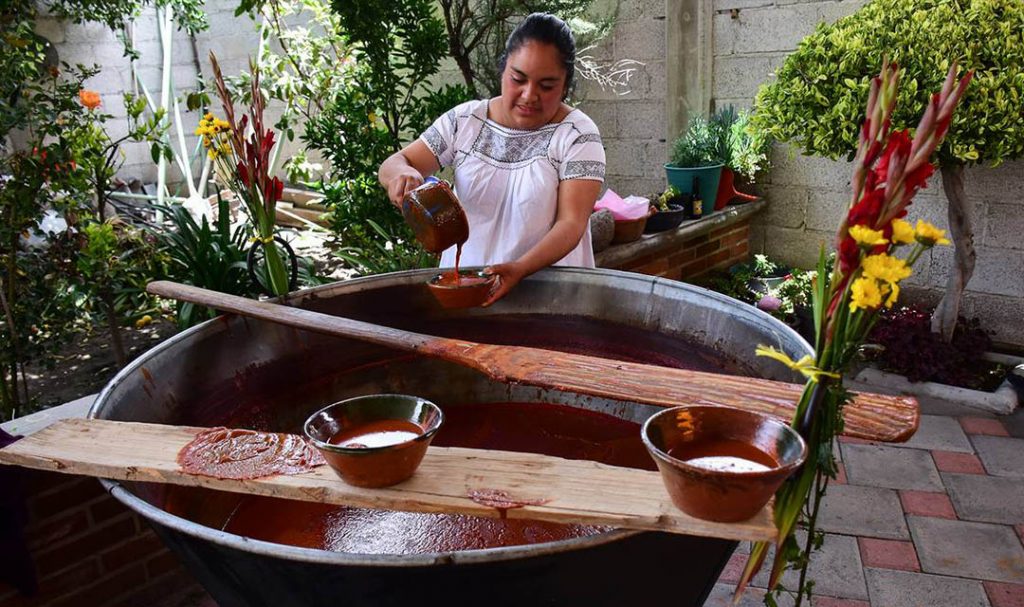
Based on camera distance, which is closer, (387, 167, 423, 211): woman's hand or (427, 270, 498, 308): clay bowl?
(427, 270, 498, 308): clay bowl

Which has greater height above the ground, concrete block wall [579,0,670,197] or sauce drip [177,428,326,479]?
concrete block wall [579,0,670,197]

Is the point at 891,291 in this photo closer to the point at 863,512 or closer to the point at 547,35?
the point at 547,35

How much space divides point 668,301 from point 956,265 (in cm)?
260

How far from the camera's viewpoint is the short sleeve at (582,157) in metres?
2.31

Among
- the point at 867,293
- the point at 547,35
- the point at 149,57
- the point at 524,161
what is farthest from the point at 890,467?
the point at 149,57

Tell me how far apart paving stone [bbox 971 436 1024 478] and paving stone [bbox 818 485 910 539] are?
502mm

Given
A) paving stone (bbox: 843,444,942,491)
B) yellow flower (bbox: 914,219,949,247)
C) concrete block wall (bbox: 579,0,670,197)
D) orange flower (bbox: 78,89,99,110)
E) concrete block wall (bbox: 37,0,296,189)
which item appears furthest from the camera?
concrete block wall (bbox: 37,0,296,189)

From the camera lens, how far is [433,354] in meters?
1.65

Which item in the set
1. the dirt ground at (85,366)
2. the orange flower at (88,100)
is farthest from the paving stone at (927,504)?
the orange flower at (88,100)

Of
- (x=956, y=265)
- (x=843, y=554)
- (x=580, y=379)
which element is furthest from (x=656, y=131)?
(x=580, y=379)

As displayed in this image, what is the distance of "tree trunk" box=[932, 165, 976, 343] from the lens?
3.57 m

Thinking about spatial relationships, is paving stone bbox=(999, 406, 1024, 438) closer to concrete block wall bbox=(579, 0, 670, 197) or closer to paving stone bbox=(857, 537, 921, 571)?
paving stone bbox=(857, 537, 921, 571)

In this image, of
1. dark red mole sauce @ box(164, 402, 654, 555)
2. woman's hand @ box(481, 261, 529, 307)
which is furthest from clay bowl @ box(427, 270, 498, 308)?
dark red mole sauce @ box(164, 402, 654, 555)

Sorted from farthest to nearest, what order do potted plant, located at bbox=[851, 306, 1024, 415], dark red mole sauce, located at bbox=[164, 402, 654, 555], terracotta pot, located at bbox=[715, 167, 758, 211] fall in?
terracotta pot, located at bbox=[715, 167, 758, 211], potted plant, located at bbox=[851, 306, 1024, 415], dark red mole sauce, located at bbox=[164, 402, 654, 555]
